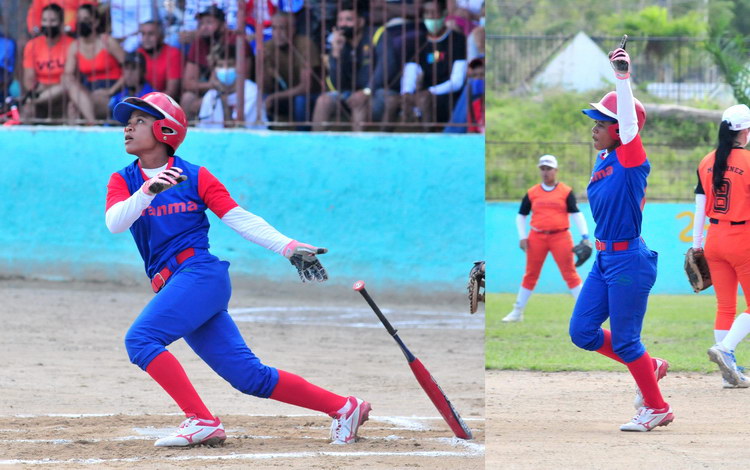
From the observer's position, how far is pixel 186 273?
214 inches

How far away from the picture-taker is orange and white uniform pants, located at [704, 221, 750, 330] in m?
7.78

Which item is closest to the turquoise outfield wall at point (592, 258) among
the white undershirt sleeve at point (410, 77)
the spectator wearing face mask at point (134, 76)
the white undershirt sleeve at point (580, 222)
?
the white undershirt sleeve at point (580, 222)

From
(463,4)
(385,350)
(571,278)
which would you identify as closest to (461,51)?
(463,4)

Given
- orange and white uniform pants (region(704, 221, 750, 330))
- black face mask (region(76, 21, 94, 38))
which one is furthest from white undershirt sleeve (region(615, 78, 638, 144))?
black face mask (region(76, 21, 94, 38))

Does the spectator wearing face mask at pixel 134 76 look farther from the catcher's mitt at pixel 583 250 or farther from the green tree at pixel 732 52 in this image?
the green tree at pixel 732 52

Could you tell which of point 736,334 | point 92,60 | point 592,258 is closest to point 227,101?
point 92,60

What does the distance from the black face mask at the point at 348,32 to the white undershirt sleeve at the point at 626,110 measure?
23.9 ft

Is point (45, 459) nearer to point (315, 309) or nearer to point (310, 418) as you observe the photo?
point (310, 418)

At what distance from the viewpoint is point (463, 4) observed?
1244 centimetres

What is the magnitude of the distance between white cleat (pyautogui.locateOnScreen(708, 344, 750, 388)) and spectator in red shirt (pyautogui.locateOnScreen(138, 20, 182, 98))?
23.4ft

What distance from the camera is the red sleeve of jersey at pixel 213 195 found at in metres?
5.50

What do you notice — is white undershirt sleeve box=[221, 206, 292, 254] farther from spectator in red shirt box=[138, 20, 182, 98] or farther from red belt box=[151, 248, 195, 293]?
spectator in red shirt box=[138, 20, 182, 98]

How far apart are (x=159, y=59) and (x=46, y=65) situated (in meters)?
1.29

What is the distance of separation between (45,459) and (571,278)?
7.89 metres
